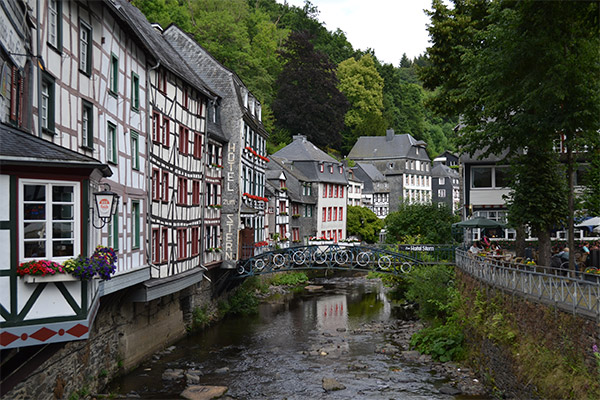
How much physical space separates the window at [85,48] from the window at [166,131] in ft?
23.8

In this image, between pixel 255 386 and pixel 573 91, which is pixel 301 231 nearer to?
pixel 255 386

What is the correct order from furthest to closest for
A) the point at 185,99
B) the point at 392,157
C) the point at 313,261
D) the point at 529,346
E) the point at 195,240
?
the point at 392,157 → the point at 313,261 → the point at 195,240 → the point at 185,99 → the point at 529,346

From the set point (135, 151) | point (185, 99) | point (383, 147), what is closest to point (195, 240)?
point (185, 99)

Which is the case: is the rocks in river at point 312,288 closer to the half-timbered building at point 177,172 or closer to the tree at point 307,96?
the half-timbered building at point 177,172

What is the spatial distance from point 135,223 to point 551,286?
12.8 m

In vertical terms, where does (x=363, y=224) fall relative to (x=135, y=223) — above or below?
below

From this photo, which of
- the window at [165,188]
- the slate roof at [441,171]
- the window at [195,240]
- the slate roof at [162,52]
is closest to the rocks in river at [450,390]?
the window at [165,188]

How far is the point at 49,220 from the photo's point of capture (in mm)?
11562

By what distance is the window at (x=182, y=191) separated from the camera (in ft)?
84.4

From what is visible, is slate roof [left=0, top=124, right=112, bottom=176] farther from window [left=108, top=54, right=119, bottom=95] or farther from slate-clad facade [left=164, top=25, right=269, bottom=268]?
slate-clad facade [left=164, top=25, right=269, bottom=268]

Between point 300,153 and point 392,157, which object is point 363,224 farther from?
point 392,157

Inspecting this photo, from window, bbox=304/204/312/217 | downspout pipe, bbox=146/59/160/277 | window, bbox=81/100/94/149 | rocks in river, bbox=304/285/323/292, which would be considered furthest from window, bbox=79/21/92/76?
window, bbox=304/204/312/217

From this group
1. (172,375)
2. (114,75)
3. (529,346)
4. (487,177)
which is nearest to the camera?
(529,346)

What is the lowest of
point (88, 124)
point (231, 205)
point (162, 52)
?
point (231, 205)
